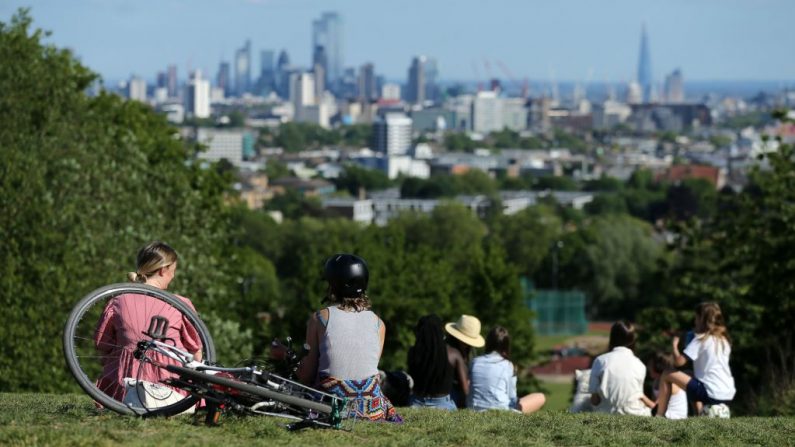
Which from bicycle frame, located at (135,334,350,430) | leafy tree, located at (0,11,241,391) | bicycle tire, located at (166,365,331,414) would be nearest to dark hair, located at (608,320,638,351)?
bicycle frame, located at (135,334,350,430)

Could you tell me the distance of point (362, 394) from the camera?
7184 mm

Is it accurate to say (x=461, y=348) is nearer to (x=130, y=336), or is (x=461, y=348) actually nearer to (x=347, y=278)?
(x=347, y=278)

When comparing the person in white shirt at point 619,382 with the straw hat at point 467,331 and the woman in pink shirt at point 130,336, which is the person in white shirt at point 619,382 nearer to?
the straw hat at point 467,331

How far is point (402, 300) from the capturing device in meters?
33.8

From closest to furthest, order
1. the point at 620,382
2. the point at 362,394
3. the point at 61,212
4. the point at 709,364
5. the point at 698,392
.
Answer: the point at 362,394 < the point at 620,382 < the point at 709,364 < the point at 698,392 < the point at 61,212

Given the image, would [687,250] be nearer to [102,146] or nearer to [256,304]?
[102,146]

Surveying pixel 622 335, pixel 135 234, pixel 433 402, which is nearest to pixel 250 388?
pixel 433 402

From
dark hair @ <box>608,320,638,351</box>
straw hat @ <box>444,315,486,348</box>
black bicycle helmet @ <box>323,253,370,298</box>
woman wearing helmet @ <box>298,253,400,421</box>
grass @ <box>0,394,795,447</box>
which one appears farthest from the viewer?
straw hat @ <box>444,315,486,348</box>

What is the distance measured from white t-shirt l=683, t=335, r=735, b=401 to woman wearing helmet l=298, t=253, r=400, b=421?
3.74m

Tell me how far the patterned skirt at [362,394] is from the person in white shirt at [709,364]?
3.59 meters

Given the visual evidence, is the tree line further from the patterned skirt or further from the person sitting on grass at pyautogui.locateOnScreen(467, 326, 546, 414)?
the patterned skirt

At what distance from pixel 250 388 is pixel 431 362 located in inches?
143

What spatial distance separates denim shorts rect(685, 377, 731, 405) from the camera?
10.4 m

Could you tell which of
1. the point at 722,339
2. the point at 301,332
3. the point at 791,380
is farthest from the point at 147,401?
the point at 301,332
